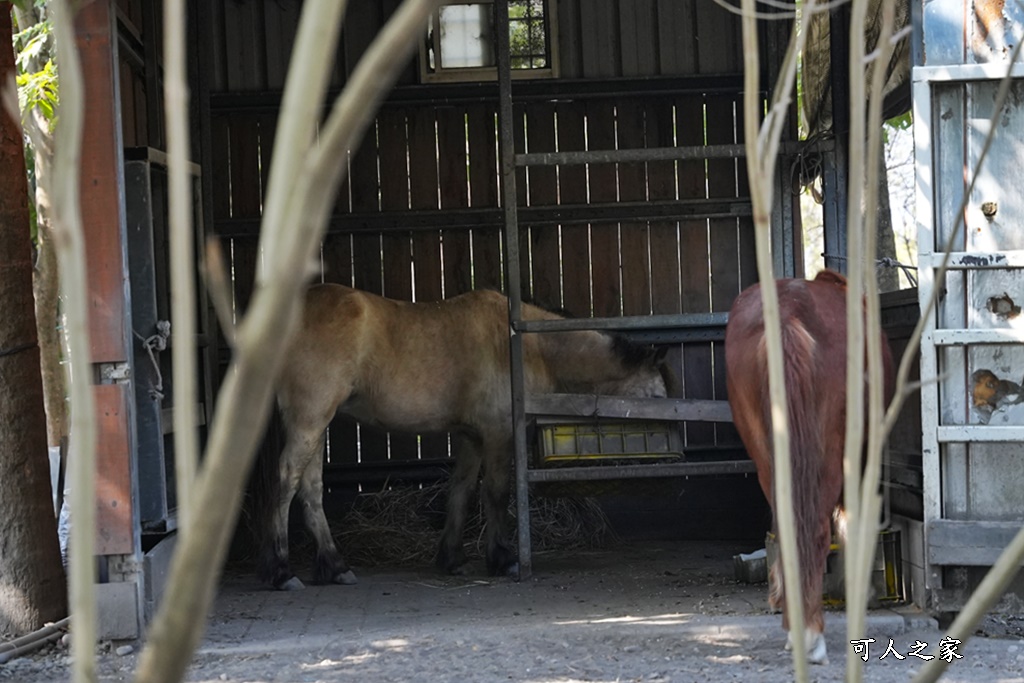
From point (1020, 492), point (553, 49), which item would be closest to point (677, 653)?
point (1020, 492)

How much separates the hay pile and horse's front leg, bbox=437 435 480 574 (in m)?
0.49

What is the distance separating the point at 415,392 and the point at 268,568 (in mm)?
1375

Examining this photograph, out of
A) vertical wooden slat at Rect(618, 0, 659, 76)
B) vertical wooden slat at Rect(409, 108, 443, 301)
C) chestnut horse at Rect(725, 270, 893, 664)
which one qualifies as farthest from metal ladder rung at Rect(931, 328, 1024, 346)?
vertical wooden slat at Rect(409, 108, 443, 301)

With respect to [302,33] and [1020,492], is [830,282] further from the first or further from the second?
[302,33]

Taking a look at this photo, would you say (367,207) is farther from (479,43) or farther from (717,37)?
(717,37)

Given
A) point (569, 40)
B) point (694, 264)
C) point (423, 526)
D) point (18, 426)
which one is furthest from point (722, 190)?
point (18, 426)

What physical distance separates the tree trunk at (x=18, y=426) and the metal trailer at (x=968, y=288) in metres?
3.81

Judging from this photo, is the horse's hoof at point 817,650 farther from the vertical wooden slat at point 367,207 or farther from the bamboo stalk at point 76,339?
the vertical wooden slat at point 367,207

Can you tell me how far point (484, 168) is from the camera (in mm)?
8125

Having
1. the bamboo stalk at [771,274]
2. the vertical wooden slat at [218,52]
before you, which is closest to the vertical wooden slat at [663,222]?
the vertical wooden slat at [218,52]

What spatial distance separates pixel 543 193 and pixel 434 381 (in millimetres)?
1808

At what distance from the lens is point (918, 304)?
17.1ft

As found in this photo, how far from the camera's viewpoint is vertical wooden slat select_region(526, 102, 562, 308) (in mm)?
8141

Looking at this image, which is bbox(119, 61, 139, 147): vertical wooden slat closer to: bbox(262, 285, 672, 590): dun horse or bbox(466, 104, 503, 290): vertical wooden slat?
bbox(262, 285, 672, 590): dun horse
